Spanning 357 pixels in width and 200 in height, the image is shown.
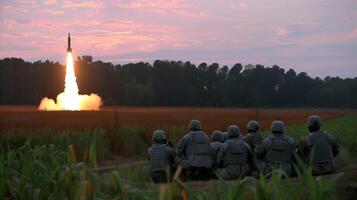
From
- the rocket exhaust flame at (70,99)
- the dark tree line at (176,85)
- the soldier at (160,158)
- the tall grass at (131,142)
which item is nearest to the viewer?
the soldier at (160,158)

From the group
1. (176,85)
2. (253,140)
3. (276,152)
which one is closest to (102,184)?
(276,152)

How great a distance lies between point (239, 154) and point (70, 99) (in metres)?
37.9

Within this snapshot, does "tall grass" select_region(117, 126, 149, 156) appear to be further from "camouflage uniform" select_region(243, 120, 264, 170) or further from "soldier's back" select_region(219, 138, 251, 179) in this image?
"soldier's back" select_region(219, 138, 251, 179)

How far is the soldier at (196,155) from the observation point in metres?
13.7

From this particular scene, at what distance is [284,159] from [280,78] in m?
111

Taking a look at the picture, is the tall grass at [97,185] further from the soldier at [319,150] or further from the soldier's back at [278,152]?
the soldier at [319,150]

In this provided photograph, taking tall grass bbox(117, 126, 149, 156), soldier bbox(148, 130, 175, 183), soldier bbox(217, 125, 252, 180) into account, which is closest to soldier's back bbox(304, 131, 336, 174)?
soldier bbox(217, 125, 252, 180)

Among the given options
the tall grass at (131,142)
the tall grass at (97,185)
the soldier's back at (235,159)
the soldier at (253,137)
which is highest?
the tall grass at (97,185)

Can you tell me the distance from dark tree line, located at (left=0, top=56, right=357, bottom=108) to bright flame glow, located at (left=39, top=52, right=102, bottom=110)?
15668 mm

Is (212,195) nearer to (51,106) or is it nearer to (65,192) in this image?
(65,192)

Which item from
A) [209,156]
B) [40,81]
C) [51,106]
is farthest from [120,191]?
[40,81]

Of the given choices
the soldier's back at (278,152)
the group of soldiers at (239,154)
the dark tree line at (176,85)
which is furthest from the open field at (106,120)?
the dark tree line at (176,85)

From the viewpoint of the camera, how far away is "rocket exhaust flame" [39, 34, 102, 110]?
3829cm

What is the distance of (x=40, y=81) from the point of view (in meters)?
77.5
